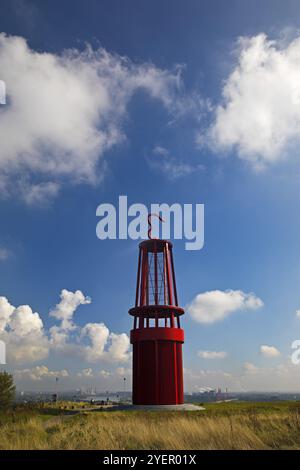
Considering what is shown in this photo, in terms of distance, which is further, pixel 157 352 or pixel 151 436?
pixel 157 352

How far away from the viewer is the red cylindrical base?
35.0 m

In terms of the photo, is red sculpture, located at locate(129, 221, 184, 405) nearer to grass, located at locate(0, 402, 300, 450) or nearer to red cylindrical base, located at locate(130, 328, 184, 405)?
red cylindrical base, located at locate(130, 328, 184, 405)

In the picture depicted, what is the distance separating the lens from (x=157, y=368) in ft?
116

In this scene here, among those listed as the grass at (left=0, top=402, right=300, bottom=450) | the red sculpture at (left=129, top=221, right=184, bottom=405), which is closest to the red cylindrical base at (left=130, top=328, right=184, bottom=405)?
the red sculpture at (left=129, top=221, right=184, bottom=405)

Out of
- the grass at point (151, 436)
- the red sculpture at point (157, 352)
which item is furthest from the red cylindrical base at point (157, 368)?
the grass at point (151, 436)

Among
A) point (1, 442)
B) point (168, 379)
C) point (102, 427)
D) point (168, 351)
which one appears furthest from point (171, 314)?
point (1, 442)

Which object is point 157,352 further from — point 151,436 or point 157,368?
point 151,436

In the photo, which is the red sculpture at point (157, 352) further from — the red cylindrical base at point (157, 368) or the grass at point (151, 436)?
the grass at point (151, 436)

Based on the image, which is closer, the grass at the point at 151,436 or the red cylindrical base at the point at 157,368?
the grass at the point at 151,436

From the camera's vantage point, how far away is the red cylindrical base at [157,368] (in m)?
35.0

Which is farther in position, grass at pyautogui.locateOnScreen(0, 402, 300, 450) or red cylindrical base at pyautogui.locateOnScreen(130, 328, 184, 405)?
red cylindrical base at pyautogui.locateOnScreen(130, 328, 184, 405)

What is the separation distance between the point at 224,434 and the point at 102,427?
164 inches

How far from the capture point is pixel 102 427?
518 inches

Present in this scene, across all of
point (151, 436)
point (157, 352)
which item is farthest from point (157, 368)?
point (151, 436)
